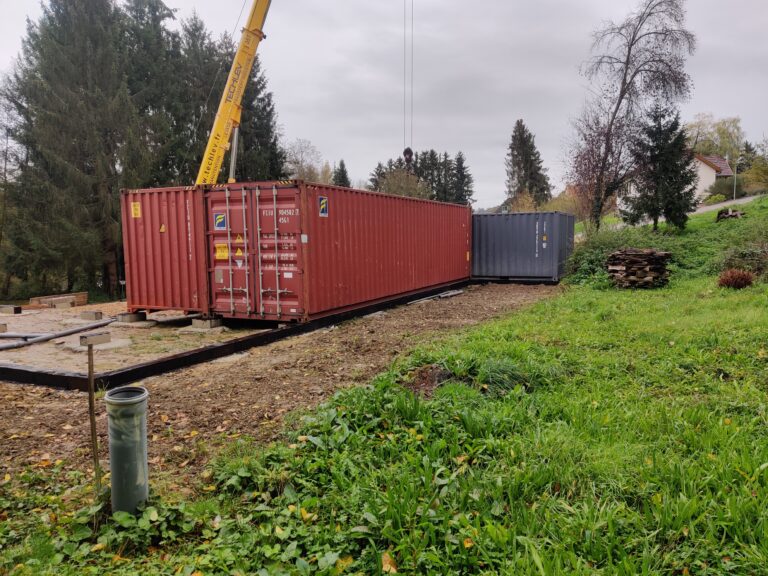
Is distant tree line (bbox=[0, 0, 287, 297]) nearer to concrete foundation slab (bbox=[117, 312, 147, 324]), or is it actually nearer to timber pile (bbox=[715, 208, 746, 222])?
concrete foundation slab (bbox=[117, 312, 147, 324])

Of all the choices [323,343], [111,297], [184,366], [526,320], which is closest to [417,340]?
[323,343]

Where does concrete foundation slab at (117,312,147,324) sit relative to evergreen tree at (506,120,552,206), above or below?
below

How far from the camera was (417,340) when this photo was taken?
7.65 meters

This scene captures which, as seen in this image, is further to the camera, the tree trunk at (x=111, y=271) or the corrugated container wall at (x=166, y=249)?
the tree trunk at (x=111, y=271)

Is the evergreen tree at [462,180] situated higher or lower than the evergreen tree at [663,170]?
higher

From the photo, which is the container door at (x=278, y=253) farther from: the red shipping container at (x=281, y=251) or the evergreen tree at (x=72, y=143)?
the evergreen tree at (x=72, y=143)

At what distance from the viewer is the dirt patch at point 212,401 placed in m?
3.91

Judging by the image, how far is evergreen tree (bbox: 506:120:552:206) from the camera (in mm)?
54188

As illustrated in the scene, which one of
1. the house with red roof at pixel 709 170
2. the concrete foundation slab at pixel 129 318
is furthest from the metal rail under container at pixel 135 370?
the house with red roof at pixel 709 170

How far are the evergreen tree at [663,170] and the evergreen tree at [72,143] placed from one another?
2205 centimetres

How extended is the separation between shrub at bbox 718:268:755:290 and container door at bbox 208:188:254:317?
976 centimetres

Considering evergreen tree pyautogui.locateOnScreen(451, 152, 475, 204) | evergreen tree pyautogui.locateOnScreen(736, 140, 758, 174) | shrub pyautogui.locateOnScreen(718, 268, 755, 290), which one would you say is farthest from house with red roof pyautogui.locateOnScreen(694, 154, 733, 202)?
shrub pyautogui.locateOnScreen(718, 268, 755, 290)

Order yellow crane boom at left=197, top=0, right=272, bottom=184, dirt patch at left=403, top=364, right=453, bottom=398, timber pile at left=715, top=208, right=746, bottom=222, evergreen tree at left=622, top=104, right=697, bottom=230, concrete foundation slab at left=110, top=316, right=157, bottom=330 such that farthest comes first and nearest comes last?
timber pile at left=715, top=208, right=746, bottom=222
evergreen tree at left=622, top=104, right=697, bottom=230
yellow crane boom at left=197, top=0, right=272, bottom=184
concrete foundation slab at left=110, top=316, right=157, bottom=330
dirt patch at left=403, top=364, right=453, bottom=398

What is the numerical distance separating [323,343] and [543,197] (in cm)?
5049
